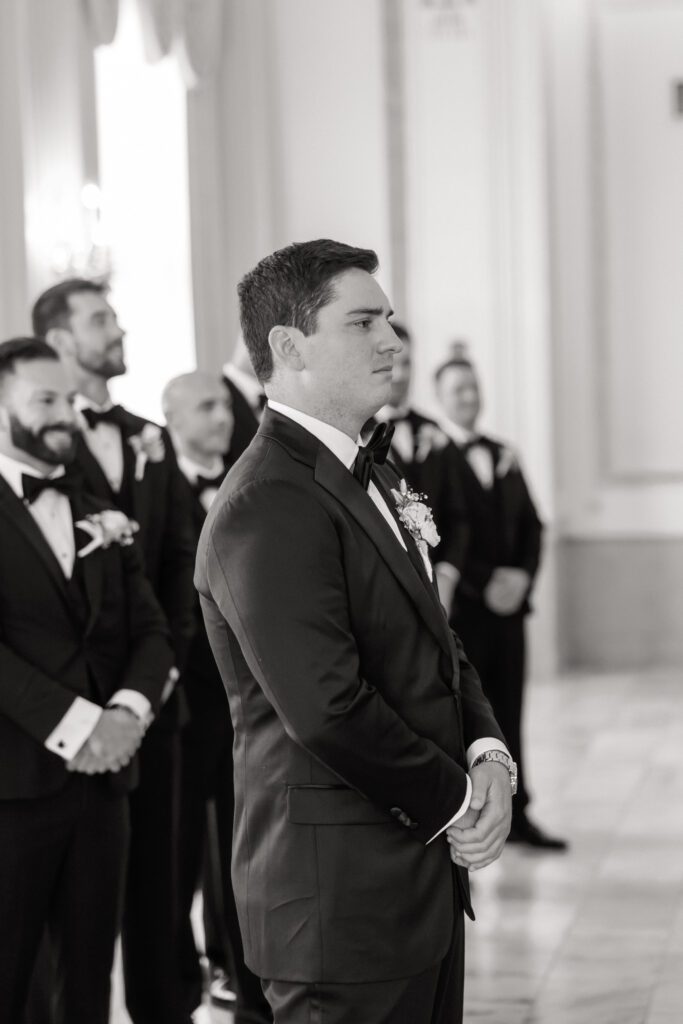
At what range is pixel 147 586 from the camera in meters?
3.62

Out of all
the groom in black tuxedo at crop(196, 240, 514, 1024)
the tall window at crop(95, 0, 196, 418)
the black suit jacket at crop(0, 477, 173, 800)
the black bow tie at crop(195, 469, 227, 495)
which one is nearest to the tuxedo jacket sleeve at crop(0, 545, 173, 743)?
the black suit jacket at crop(0, 477, 173, 800)

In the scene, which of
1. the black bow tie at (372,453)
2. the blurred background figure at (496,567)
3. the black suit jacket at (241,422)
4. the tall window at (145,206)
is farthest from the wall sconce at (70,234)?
the black bow tie at (372,453)

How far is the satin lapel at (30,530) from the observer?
3289 millimetres

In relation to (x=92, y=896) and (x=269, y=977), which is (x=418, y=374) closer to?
(x=92, y=896)

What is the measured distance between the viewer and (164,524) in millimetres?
4113

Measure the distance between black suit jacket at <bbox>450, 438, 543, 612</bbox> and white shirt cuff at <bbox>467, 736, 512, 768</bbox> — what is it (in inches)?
138

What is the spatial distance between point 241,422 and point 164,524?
0.80 m

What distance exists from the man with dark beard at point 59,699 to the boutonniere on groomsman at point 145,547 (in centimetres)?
36

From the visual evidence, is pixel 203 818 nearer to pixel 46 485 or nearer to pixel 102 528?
pixel 102 528

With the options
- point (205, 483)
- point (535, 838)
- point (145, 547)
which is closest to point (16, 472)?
point (145, 547)

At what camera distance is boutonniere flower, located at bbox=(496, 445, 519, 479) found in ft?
20.3

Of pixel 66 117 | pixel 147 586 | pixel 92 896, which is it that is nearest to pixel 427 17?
pixel 66 117

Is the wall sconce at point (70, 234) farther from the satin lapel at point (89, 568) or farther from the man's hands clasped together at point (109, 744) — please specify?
the man's hands clasped together at point (109, 744)

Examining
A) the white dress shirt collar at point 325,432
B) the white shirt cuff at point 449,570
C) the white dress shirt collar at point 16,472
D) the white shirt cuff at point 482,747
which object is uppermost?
the white dress shirt collar at point 325,432
